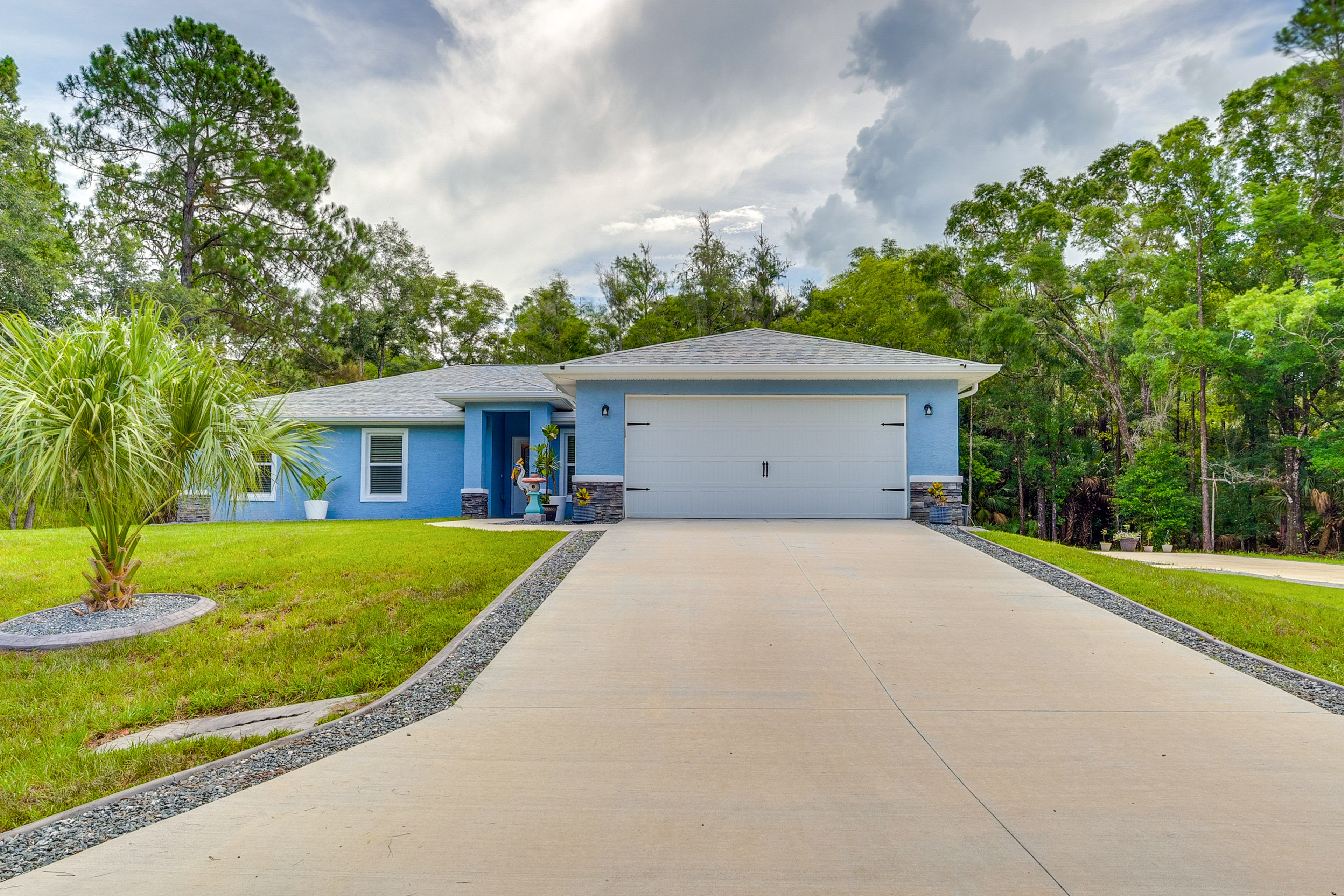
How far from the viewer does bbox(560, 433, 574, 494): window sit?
1515 centimetres

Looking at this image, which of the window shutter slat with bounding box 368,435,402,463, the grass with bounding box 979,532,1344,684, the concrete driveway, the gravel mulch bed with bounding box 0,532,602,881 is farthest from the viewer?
the window shutter slat with bounding box 368,435,402,463

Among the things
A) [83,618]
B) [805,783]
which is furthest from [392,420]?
[805,783]

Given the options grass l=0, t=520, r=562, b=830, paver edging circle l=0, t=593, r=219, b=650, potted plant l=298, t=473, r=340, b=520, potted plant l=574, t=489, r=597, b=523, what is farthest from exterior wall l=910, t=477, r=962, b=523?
potted plant l=298, t=473, r=340, b=520

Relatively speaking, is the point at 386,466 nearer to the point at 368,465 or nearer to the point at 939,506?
the point at 368,465

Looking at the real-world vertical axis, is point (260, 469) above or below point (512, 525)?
above

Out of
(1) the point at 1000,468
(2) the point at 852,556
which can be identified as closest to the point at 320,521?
(2) the point at 852,556

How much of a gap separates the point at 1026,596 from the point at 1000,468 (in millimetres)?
18539

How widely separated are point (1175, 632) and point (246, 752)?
6.55 metres

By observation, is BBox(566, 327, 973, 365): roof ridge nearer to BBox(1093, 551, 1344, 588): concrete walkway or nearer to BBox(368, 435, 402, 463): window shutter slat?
BBox(1093, 551, 1344, 588): concrete walkway

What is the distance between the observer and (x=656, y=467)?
37.9ft

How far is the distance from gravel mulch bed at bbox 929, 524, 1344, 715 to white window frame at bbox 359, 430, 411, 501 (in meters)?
11.5

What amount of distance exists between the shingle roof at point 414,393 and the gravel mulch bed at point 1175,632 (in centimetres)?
941

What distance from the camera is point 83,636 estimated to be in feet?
17.9

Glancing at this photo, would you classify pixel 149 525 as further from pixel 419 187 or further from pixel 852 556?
pixel 852 556
